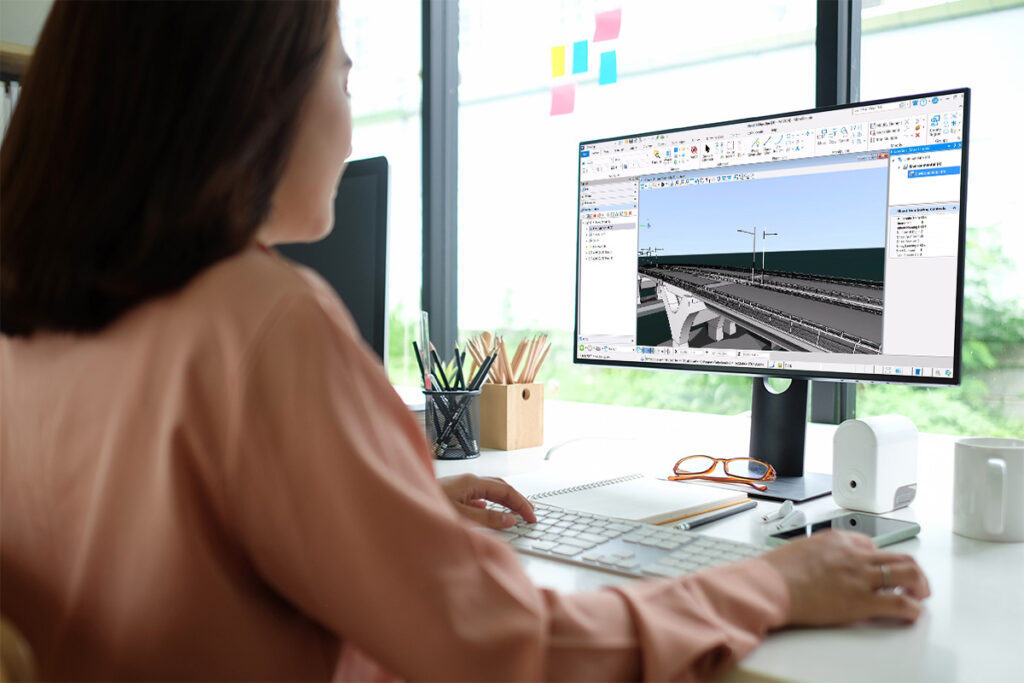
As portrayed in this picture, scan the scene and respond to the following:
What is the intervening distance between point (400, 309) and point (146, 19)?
2.03 meters

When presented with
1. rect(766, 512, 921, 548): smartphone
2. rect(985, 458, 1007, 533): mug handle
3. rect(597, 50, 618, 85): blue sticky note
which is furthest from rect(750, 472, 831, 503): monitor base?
rect(597, 50, 618, 85): blue sticky note

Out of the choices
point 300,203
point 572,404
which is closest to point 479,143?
point 572,404

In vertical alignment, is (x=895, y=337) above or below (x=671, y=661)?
above

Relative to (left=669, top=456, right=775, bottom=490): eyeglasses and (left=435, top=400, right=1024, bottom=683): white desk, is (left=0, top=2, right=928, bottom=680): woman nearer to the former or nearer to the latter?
(left=435, top=400, right=1024, bottom=683): white desk

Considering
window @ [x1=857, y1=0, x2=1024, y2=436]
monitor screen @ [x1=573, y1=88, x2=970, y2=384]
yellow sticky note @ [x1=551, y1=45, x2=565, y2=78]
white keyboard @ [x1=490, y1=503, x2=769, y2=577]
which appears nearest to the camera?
white keyboard @ [x1=490, y1=503, x2=769, y2=577]

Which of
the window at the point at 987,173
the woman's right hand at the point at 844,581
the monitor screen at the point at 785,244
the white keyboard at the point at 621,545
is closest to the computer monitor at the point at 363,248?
the monitor screen at the point at 785,244

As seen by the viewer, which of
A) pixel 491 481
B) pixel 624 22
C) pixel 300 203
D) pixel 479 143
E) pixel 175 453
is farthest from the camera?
pixel 479 143

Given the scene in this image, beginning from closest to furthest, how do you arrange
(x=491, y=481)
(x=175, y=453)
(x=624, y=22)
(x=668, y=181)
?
(x=175, y=453), (x=491, y=481), (x=668, y=181), (x=624, y=22)

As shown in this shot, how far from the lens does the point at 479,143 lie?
2477mm

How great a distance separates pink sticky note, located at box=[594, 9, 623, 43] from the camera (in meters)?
1.92

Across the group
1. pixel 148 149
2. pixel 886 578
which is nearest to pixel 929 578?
pixel 886 578

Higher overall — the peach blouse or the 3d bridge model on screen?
the 3d bridge model on screen

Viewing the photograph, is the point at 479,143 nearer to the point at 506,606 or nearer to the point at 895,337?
the point at 895,337

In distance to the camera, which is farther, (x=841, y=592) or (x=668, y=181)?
(x=668, y=181)
